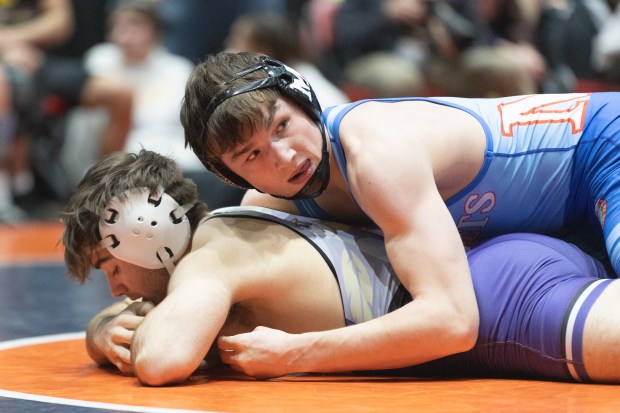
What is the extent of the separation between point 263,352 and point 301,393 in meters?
0.19

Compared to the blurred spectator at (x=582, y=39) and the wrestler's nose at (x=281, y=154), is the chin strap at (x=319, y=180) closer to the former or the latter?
the wrestler's nose at (x=281, y=154)

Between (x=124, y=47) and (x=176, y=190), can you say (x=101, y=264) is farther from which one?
(x=124, y=47)

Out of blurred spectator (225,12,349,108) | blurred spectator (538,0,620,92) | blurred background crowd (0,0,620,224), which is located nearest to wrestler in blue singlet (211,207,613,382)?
blurred spectator (225,12,349,108)

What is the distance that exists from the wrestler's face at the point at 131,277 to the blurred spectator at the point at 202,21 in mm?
5206

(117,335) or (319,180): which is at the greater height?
(319,180)

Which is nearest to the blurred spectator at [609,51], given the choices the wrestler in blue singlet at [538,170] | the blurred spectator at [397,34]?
the blurred spectator at [397,34]

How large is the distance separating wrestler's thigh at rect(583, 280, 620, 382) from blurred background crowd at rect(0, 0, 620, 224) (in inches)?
195

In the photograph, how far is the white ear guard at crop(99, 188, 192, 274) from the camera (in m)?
3.07

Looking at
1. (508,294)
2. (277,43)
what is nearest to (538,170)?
(508,294)

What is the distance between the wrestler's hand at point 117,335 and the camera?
10.1 ft

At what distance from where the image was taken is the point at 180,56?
27.4ft

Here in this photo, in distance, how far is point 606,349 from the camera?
2791 mm

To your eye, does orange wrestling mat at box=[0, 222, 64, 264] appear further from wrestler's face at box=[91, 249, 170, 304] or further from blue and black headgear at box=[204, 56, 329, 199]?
blue and black headgear at box=[204, 56, 329, 199]

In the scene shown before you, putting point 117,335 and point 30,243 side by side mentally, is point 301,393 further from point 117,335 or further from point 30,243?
point 30,243
